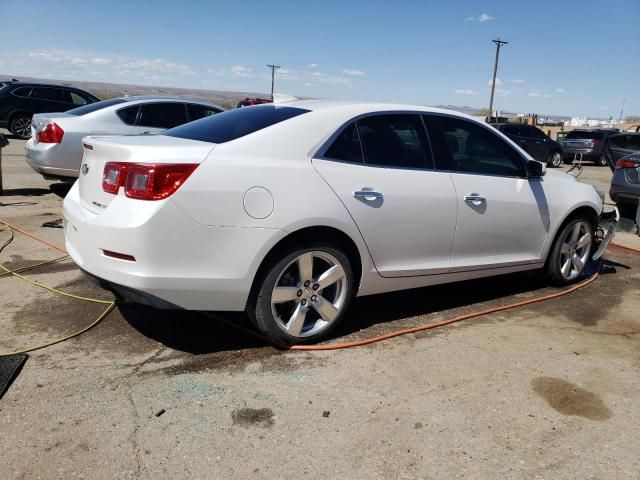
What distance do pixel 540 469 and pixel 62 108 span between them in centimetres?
1811

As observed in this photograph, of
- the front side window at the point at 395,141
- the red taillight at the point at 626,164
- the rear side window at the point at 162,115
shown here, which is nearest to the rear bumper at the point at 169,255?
the front side window at the point at 395,141

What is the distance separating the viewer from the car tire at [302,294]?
11.5 ft

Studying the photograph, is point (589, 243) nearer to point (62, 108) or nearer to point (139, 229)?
point (139, 229)

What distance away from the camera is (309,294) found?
3693mm

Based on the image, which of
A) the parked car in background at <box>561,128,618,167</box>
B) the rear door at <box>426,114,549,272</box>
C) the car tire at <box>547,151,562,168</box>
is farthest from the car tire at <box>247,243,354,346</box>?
the parked car in background at <box>561,128,618,167</box>

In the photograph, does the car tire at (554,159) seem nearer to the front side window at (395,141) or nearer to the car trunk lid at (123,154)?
the front side window at (395,141)

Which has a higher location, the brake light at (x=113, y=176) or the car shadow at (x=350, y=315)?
the brake light at (x=113, y=176)

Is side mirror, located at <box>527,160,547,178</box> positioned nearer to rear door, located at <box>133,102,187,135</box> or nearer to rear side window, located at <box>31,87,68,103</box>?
rear door, located at <box>133,102,187,135</box>

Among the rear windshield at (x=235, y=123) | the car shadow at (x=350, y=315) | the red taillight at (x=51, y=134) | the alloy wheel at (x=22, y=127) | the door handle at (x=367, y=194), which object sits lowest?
the car shadow at (x=350, y=315)

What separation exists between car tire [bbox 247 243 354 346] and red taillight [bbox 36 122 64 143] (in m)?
5.71

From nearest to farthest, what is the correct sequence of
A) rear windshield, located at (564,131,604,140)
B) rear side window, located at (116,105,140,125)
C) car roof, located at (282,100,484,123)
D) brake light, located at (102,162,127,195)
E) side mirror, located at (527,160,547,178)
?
brake light, located at (102,162,127,195)
car roof, located at (282,100,484,123)
side mirror, located at (527,160,547,178)
rear side window, located at (116,105,140,125)
rear windshield, located at (564,131,604,140)

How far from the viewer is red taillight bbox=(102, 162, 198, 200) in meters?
3.12

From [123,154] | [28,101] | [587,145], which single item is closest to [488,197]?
[123,154]

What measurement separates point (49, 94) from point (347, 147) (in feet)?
54.0
